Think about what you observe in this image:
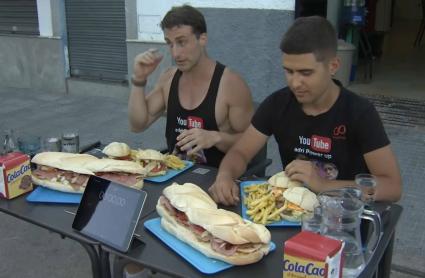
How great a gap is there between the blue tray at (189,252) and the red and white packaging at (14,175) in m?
0.68

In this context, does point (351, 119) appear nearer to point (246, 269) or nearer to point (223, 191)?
point (223, 191)

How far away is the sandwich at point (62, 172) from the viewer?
2.19 metres

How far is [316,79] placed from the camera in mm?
2121

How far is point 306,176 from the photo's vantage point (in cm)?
203

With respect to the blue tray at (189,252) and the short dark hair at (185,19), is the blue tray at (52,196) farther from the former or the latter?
the short dark hair at (185,19)

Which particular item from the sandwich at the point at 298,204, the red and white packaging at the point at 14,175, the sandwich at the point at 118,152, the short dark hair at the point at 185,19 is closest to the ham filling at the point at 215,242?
the sandwich at the point at 298,204

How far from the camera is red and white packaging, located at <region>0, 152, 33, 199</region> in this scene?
2.15 m

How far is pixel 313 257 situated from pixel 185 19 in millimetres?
1707

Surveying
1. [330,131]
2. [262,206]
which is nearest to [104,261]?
[262,206]

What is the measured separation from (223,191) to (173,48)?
1004mm

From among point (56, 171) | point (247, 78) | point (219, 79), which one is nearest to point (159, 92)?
point (219, 79)

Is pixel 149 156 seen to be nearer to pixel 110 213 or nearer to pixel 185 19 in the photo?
pixel 110 213

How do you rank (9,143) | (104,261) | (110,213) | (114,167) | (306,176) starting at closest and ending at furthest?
(110,213) → (104,261) → (306,176) → (114,167) → (9,143)

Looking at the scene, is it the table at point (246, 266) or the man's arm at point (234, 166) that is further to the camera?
the man's arm at point (234, 166)
